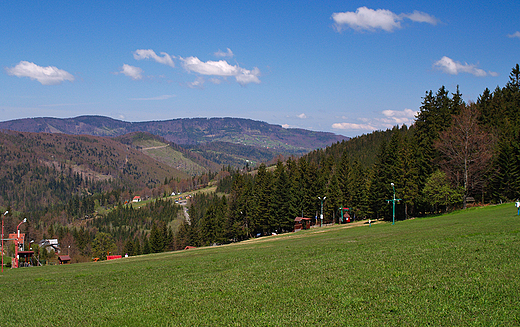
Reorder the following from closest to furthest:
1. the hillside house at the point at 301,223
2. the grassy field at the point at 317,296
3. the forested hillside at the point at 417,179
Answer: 1. the grassy field at the point at 317,296
2. the forested hillside at the point at 417,179
3. the hillside house at the point at 301,223

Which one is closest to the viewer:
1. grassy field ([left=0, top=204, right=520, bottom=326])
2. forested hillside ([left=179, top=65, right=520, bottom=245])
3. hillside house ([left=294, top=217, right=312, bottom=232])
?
grassy field ([left=0, top=204, right=520, bottom=326])

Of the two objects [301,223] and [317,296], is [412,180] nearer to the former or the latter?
[301,223]

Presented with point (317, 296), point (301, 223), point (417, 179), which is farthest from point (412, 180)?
point (317, 296)

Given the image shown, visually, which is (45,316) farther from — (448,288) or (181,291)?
(448,288)

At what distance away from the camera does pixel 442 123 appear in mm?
74562

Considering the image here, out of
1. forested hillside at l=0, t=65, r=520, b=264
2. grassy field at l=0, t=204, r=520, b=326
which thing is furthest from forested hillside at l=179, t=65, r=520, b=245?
grassy field at l=0, t=204, r=520, b=326

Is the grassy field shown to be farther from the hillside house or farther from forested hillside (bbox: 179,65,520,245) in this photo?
the hillside house

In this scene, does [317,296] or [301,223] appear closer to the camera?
[317,296]

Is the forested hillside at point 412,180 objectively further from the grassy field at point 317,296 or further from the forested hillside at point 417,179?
the grassy field at point 317,296

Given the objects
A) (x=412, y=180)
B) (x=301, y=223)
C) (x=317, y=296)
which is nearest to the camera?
(x=317, y=296)

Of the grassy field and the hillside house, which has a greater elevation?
the grassy field

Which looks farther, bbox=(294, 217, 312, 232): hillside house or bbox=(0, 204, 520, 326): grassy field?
bbox=(294, 217, 312, 232): hillside house

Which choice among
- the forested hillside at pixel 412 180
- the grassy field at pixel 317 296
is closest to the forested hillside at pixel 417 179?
the forested hillside at pixel 412 180

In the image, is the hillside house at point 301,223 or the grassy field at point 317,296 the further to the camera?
the hillside house at point 301,223
